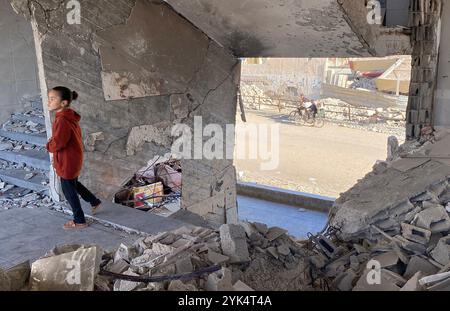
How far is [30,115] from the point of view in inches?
230

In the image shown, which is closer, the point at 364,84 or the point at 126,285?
the point at 126,285

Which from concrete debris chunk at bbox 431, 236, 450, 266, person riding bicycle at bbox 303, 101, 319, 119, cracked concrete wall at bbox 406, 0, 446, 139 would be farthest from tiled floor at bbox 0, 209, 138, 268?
person riding bicycle at bbox 303, 101, 319, 119

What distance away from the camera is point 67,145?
11.6ft

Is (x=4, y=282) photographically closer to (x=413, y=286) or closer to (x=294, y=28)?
(x=413, y=286)

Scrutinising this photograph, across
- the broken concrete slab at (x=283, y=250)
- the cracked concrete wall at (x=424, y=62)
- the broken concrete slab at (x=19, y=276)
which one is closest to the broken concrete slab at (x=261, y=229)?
the broken concrete slab at (x=283, y=250)

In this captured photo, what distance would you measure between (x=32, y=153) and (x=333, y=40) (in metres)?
3.69

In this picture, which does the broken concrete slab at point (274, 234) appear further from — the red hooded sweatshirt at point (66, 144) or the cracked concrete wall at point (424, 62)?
the cracked concrete wall at point (424, 62)

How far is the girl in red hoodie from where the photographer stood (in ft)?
11.3

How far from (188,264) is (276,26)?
3152 mm

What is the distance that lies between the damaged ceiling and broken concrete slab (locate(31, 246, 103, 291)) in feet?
9.83

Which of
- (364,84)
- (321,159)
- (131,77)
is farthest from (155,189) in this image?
(364,84)

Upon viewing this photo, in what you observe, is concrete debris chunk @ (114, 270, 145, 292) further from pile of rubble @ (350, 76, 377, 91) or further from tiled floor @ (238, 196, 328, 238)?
pile of rubble @ (350, 76, 377, 91)

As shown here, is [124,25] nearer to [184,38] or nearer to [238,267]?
[184,38]


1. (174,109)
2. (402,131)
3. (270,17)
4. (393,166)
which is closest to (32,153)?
(174,109)
